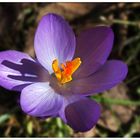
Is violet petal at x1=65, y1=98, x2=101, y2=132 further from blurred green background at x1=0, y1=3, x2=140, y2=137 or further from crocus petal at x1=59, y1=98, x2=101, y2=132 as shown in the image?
blurred green background at x1=0, y1=3, x2=140, y2=137

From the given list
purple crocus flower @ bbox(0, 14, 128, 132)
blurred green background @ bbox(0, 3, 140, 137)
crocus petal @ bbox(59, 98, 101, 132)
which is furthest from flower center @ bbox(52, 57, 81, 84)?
blurred green background @ bbox(0, 3, 140, 137)

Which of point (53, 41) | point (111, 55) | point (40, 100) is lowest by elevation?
point (111, 55)

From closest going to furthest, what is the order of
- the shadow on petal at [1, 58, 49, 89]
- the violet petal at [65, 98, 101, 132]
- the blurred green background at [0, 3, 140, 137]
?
A: the violet petal at [65, 98, 101, 132]
the shadow on petal at [1, 58, 49, 89]
the blurred green background at [0, 3, 140, 137]

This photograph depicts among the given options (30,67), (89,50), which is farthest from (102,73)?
(30,67)

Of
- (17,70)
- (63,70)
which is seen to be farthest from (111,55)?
(17,70)

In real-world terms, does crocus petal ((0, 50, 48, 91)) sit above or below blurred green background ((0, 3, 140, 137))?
above

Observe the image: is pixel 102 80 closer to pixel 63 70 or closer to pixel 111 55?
pixel 63 70

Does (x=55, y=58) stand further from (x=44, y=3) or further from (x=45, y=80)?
(x=44, y=3)
